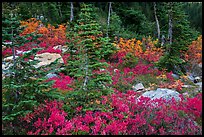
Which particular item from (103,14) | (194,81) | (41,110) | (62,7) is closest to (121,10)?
(103,14)

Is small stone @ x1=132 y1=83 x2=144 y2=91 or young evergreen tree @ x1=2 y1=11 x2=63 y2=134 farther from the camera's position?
small stone @ x1=132 y1=83 x2=144 y2=91

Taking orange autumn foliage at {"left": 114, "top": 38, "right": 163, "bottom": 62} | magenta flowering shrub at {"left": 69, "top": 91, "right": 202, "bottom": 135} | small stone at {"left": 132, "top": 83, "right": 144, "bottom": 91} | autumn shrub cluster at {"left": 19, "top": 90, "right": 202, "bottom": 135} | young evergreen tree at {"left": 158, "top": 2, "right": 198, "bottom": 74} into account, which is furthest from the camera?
orange autumn foliage at {"left": 114, "top": 38, "right": 163, "bottom": 62}

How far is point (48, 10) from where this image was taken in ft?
88.0

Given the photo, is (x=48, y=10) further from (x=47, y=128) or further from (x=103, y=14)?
(x=47, y=128)

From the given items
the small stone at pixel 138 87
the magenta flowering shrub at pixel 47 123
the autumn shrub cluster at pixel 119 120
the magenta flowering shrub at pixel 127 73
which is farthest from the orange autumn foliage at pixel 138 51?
the magenta flowering shrub at pixel 47 123

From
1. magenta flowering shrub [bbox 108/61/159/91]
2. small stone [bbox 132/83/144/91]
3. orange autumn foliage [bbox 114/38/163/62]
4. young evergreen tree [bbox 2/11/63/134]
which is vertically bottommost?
small stone [bbox 132/83/144/91]

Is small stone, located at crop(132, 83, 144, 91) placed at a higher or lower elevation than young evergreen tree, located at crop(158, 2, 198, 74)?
lower

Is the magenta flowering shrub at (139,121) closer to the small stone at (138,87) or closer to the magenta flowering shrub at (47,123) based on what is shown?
the magenta flowering shrub at (47,123)

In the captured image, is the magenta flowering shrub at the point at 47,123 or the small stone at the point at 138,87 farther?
the small stone at the point at 138,87

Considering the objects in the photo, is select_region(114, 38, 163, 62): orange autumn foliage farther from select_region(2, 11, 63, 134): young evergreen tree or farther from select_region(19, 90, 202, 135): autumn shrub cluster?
select_region(2, 11, 63, 134): young evergreen tree

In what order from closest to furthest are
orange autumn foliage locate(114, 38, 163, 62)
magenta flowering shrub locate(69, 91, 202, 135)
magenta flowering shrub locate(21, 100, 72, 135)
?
magenta flowering shrub locate(21, 100, 72, 135) < magenta flowering shrub locate(69, 91, 202, 135) < orange autumn foliage locate(114, 38, 163, 62)

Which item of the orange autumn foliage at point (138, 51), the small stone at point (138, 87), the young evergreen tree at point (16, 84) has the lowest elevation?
the small stone at point (138, 87)

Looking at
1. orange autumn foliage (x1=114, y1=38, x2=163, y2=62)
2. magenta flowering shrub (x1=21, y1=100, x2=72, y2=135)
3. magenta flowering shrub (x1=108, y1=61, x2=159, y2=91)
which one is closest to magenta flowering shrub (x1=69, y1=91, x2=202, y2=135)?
magenta flowering shrub (x1=21, y1=100, x2=72, y2=135)

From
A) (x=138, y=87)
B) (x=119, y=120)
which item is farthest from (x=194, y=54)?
(x=119, y=120)
